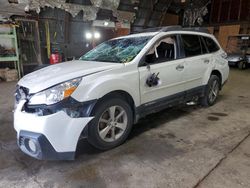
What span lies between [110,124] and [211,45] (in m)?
2.69

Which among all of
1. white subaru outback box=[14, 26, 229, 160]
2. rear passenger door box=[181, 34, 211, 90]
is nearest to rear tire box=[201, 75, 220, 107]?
white subaru outback box=[14, 26, 229, 160]

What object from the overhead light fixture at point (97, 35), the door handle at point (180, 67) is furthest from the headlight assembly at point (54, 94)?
the overhead light fixture at point (97, 35)

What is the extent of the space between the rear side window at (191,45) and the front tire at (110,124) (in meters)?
1.51

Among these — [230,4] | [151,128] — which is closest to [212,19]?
[230,4]

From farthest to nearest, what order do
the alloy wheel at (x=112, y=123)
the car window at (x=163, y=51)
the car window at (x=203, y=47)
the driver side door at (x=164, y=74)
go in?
the car window at (x=203, y=47), the car window at (x=163, y=51), the driver side door at (x=164, y=74), the alloy wheel at (x=112, y=123)

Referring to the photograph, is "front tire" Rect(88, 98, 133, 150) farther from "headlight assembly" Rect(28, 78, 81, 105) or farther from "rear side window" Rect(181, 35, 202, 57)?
"rear side window" Rect(181, 35, 202, 57)

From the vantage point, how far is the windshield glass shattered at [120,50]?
269 centimetres

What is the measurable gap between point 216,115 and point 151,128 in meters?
1.33

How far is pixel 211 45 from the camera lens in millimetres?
3898

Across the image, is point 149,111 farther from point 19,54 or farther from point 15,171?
point 19,54

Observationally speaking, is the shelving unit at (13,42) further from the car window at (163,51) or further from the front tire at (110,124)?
the front tire at (110,124)

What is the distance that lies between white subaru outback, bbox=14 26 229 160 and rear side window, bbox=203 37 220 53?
0.05m

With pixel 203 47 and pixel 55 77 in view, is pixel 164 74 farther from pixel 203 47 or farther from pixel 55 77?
pixel 55 77

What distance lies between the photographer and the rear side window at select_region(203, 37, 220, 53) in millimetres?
3806
